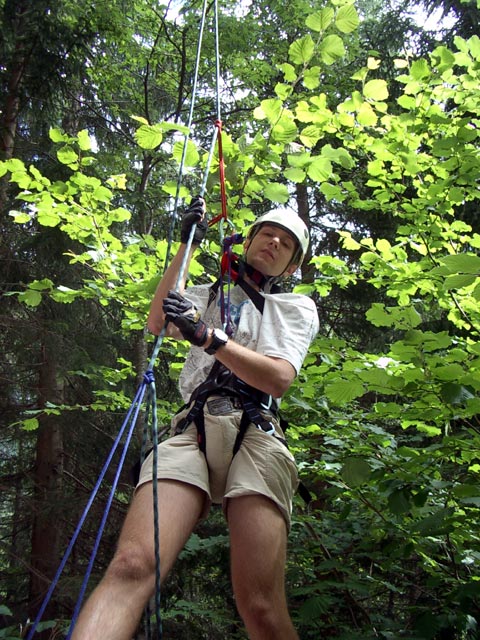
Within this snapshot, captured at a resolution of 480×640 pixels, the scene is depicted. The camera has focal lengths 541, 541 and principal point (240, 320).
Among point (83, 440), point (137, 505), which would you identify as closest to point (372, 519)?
point (137, 505)

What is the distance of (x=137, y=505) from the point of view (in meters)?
1.73

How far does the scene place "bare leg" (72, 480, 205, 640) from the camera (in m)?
1.42

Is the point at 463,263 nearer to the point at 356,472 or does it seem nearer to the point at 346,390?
the point at 346,390

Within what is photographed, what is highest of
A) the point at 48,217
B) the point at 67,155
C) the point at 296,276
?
the point at 67,155

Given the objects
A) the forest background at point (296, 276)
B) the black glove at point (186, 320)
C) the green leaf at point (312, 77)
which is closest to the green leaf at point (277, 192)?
the forest background at point (296, 276)

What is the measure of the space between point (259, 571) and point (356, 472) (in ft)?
2.40

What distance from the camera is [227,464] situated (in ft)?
6.39

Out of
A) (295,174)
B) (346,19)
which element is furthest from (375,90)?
(295,174)

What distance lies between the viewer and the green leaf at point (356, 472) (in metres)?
2.27

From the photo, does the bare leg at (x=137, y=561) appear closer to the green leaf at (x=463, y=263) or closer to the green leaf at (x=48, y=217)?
the green leaf at (x=463, y=263)

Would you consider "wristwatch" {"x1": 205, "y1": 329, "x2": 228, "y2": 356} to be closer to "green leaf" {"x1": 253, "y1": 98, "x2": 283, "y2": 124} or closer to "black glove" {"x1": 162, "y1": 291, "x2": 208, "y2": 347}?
"black glove" {"x1": 162, "y1": 291, "x2": 208, "y2": 347}

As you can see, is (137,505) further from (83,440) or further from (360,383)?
(83,440)

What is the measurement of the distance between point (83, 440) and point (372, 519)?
560cm

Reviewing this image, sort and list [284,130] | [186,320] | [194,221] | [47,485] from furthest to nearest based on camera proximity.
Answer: [47,485], [284,130], [194,221], [186,320]
